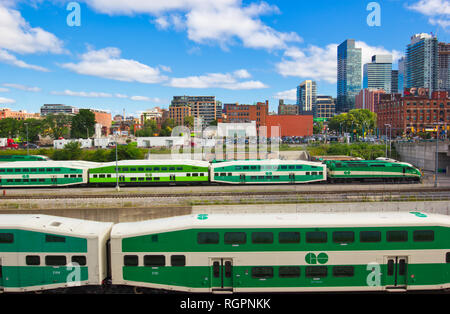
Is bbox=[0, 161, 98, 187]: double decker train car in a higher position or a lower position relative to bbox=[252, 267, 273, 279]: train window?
higher

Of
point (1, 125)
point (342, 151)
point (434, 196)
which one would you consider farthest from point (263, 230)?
point (1, 125)

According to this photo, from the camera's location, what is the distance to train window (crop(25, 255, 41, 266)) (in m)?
12.3

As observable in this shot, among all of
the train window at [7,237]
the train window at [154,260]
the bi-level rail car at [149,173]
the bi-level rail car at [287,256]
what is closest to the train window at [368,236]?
the bi-level rail car at [287,256]

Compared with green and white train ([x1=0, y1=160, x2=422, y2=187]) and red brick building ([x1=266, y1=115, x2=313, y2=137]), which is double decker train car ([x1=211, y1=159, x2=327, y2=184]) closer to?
green and white train ([x1=0, y1=160, x2=422, y2=187])

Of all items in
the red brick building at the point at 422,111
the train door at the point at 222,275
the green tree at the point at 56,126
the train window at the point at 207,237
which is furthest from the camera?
the red brick building at the point at 422,111

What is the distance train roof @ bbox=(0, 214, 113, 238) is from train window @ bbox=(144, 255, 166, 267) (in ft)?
7.29

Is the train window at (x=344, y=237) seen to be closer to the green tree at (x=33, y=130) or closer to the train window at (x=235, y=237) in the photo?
the train window at (x=235, y=237)

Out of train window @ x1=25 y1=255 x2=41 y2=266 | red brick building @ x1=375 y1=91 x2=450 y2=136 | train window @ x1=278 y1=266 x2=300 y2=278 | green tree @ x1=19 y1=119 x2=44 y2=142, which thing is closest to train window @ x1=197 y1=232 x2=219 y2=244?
train window @ x1=278 y1=266 x2=300 y2=278

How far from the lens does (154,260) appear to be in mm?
12266

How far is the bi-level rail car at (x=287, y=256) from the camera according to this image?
12219mm

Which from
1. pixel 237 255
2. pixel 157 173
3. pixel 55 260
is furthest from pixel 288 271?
pixel 157 173

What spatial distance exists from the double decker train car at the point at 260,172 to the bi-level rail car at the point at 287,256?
23.6 metres
